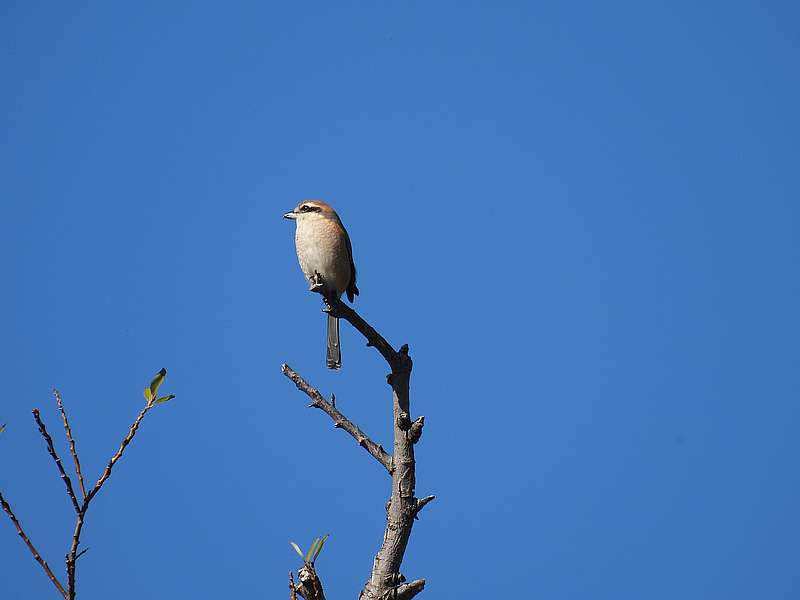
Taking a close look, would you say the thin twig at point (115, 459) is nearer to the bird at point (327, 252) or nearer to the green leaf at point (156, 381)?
the green leaf at point (156, 381)

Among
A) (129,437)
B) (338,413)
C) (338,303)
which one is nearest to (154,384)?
(129,437)

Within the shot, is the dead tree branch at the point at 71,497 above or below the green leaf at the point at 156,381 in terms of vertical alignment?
below

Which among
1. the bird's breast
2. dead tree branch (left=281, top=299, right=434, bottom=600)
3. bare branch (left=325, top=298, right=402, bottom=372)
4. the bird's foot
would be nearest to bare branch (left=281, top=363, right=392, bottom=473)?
dead tree branch (left=281, top=299, right=434, bottom=600)

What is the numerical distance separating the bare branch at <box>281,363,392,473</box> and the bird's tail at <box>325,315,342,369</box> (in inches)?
75.9

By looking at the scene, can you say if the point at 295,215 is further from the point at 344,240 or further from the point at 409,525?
the point at 409,525

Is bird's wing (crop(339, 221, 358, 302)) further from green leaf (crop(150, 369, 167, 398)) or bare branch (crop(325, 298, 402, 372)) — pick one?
green leaf (crop(150, 369, 167, 398))

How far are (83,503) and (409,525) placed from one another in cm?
214

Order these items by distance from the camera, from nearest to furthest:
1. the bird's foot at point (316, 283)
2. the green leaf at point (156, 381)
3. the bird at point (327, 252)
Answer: the green leaf at point (156, 381) < the bird's foot at point (316, 283) < the bird at point (327, 252)

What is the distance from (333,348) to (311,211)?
1.31 m

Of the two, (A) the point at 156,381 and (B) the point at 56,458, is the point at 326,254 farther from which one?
(B) the point at 56,458

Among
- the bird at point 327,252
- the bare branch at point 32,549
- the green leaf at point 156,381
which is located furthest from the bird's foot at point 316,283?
the bare branch at point 32,549

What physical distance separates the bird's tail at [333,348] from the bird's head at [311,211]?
1.00 meters

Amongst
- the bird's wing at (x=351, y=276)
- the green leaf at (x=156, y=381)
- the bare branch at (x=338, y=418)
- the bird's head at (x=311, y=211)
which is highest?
the bird's head at (x=311, y=211)

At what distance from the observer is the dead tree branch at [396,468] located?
3.91 meters
